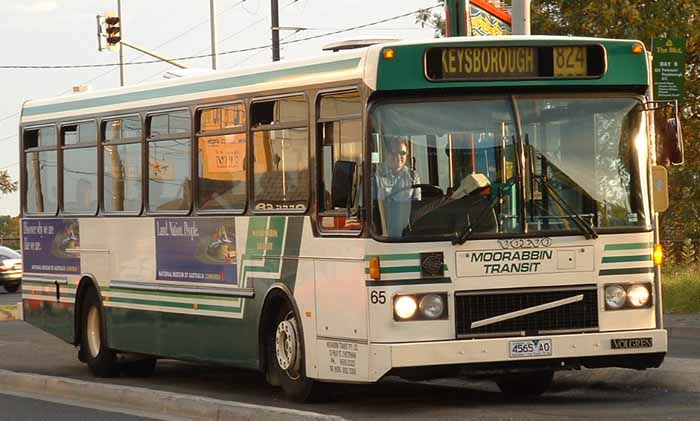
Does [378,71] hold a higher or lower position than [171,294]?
higher

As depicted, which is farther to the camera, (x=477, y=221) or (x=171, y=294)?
(x=171, y=294)

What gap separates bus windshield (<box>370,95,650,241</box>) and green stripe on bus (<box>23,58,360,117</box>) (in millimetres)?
812

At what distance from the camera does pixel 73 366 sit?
1977 cm

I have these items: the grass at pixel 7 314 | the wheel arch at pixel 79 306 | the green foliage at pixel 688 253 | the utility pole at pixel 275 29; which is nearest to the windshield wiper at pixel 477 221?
the wheel arch at pixel 79 306

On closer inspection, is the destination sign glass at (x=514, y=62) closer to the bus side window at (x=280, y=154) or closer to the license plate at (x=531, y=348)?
the bus side window at (x=280, y=154)

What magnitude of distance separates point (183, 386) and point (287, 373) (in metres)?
3.03

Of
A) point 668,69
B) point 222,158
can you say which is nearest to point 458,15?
point 668,69

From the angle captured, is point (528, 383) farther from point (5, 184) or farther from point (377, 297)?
point (5, 184)

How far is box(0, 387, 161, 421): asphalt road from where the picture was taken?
13938 millimetres

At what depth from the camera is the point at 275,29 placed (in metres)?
42.9

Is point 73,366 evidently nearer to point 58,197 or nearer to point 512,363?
point 58,197

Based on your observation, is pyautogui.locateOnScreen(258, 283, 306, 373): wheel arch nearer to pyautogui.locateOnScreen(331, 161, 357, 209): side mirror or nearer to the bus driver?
pyautogui.locateOnScreen(331, 161, 357, 209): side mirror

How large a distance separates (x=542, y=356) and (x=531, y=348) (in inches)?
4.1

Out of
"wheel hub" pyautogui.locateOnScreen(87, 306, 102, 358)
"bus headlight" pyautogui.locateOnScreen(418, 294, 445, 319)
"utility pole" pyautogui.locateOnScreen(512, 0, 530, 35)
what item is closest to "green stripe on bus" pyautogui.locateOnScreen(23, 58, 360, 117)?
"bus headlight" pyautogui.locateOnScreen(418, 294, 445, 319)
